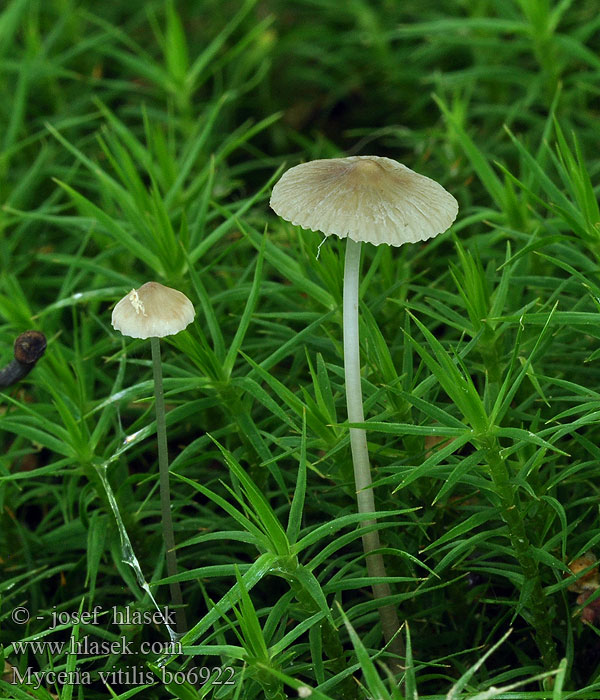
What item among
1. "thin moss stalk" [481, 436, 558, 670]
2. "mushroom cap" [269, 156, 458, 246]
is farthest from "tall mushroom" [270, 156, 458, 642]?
"thin moss stalk" [481, 436, 558, 670]

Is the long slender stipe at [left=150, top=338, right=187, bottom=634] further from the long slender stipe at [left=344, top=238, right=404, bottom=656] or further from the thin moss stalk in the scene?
the thin moss stalk

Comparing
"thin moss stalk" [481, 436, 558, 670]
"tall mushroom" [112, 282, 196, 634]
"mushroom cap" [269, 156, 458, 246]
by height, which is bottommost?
"thin moss stalk" [481, 436, 558, 670]

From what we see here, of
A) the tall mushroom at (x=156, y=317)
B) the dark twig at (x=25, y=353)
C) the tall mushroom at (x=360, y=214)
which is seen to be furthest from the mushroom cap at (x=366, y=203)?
the dark twig at (x=25, y=353)

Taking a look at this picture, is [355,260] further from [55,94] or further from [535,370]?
[55,94]

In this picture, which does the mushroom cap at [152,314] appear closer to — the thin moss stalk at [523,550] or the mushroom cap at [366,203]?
the mushroom cap at [366,203]

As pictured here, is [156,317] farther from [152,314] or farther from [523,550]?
[523,550]

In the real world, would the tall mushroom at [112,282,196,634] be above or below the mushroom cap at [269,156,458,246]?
below

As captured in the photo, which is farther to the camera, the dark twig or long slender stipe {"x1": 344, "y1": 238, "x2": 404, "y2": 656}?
the dark twig
